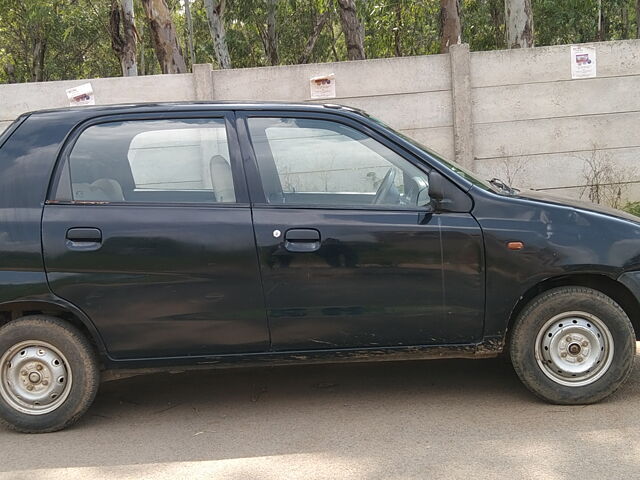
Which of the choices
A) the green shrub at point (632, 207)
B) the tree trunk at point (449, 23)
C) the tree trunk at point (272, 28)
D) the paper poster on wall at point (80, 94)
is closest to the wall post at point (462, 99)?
the green shrub at point (632, 207)

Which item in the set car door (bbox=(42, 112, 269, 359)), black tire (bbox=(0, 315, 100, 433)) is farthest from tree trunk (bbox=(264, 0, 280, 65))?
black tire (bbox=(0, 315, 100, 433))

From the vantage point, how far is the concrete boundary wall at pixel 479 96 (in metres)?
8.65

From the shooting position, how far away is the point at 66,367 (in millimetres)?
4070

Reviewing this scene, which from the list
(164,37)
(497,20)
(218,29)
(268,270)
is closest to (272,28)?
(218,29)

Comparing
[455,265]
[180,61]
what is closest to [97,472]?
[455,265]

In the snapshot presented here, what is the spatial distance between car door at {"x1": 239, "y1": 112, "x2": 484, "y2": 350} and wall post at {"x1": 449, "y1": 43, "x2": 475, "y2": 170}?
4810 mm

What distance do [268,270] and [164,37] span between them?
899 centimetres

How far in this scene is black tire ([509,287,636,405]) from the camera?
4.04 m

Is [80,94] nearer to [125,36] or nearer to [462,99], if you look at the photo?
[462,99]

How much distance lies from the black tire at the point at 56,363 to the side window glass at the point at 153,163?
2.55 ft

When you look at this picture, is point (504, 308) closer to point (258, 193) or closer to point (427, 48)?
point (258, 193)

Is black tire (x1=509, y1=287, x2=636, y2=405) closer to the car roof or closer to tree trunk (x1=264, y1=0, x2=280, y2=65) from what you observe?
the car roof

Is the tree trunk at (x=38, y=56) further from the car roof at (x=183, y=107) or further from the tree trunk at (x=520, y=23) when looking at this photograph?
the car roof at (x=183, y=107)

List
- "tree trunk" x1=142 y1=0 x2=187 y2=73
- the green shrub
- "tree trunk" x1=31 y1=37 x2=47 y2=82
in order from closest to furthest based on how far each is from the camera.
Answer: the green shrub, "tree trunk" x1=142 y1=0 x2=187 y2=73, "tree trunk" x1=31 y1=37 x2=47 y2=82
